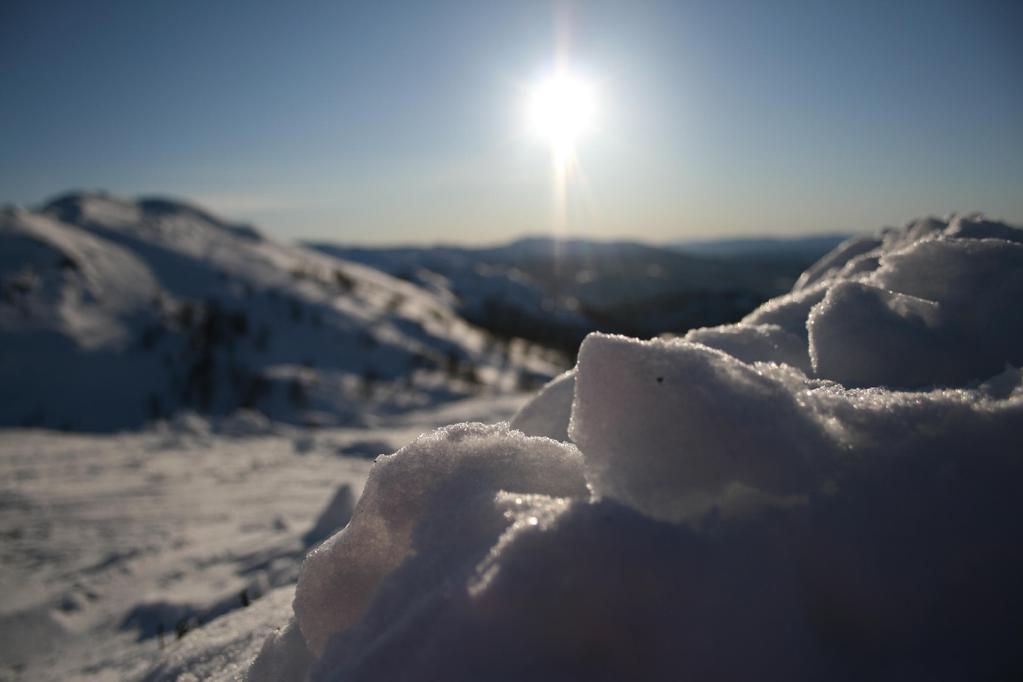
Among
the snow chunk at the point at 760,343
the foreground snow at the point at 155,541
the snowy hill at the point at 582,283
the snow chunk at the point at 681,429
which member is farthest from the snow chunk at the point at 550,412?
the snowy hill at the point at 582,283

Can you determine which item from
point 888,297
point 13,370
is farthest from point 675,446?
point 13,370

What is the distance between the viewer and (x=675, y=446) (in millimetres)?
973

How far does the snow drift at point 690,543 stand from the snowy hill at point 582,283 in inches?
776

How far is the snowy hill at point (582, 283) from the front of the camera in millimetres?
27594

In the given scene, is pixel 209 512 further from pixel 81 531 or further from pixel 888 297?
pixel 888 297

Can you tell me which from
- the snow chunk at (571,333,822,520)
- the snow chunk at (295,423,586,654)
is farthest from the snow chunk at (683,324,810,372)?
the snow chunk at (295,423,586,654)

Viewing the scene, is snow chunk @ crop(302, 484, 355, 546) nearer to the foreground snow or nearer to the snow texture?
the foreground snow

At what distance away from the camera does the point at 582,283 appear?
288ft

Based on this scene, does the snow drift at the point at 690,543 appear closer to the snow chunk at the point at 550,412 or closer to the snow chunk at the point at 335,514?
the snow chunk at the point at 550,412

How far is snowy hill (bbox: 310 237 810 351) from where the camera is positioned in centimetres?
2759

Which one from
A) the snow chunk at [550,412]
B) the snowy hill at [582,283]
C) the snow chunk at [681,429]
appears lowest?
the snowy hill at [582,283]

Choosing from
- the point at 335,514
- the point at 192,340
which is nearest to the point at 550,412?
the point at 335,514

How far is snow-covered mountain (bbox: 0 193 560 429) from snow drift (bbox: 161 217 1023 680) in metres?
7.35

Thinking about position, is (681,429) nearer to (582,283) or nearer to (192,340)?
(192,340)
